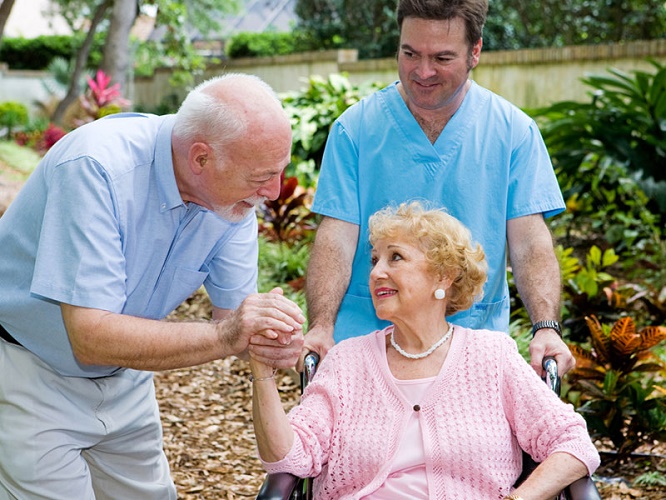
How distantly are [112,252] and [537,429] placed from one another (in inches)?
49.8

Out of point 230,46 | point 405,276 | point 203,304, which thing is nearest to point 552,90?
point 203,304

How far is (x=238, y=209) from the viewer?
250cm

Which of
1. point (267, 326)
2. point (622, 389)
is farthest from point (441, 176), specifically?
point (622, 389)

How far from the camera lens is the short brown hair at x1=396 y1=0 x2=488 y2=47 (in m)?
3.04

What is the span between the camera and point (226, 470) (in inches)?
175

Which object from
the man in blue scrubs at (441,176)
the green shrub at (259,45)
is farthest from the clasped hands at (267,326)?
the green shrub at (259,45)

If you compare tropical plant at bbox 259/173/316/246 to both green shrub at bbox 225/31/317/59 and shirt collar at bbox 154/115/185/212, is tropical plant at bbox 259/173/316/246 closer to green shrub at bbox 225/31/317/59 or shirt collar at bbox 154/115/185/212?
shirt collar at bbox 154/115/185/212

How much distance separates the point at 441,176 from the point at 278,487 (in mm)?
1219

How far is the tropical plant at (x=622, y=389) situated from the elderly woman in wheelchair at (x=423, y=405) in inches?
59.2

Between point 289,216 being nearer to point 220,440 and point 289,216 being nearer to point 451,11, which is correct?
point 220,440

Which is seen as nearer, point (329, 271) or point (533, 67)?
point (329, 271)

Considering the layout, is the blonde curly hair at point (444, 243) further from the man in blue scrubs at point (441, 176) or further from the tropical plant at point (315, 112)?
the tropical plant at point (315, 112)

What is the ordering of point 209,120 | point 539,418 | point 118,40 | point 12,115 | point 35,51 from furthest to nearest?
point 35,51 < point 12,115 < point 118,40 < point 539,418 < point 209,120

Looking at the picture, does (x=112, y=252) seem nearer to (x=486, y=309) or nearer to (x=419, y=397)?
(x=419, y=397)
